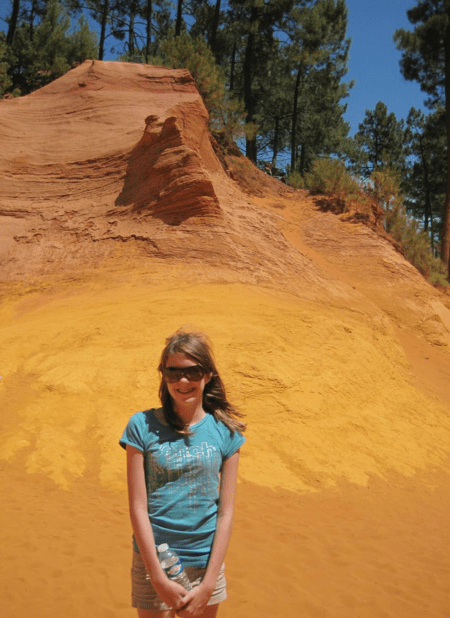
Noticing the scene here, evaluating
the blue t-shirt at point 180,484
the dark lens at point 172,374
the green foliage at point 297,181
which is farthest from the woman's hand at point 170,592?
the green foliage at point 297,181

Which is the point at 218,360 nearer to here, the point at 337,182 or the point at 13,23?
the point at 337,182

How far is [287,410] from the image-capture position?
635 centimetres

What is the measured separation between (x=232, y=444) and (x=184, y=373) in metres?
0.33

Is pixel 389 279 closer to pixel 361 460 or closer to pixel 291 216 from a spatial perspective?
pixel 291 216

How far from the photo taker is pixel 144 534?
176cm

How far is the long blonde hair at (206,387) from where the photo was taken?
6.48 ft

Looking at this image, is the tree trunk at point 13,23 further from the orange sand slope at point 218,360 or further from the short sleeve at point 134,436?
the short sleeve at point 134,436

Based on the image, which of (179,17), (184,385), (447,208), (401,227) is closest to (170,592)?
(184,385)

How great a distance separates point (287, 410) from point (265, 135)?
23.2 m

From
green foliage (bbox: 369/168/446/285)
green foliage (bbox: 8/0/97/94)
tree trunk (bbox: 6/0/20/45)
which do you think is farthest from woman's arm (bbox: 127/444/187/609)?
tree trunk (bbox: 6/0/20/45)

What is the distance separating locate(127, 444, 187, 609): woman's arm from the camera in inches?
66.7

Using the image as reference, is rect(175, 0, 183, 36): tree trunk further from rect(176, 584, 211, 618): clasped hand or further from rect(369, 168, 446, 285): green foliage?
rect(176, 584, 211, 618): clasped hand

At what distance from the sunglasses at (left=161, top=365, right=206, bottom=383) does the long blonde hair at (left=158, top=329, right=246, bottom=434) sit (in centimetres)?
3

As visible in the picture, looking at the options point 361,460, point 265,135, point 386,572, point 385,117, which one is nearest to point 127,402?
point 361,460
